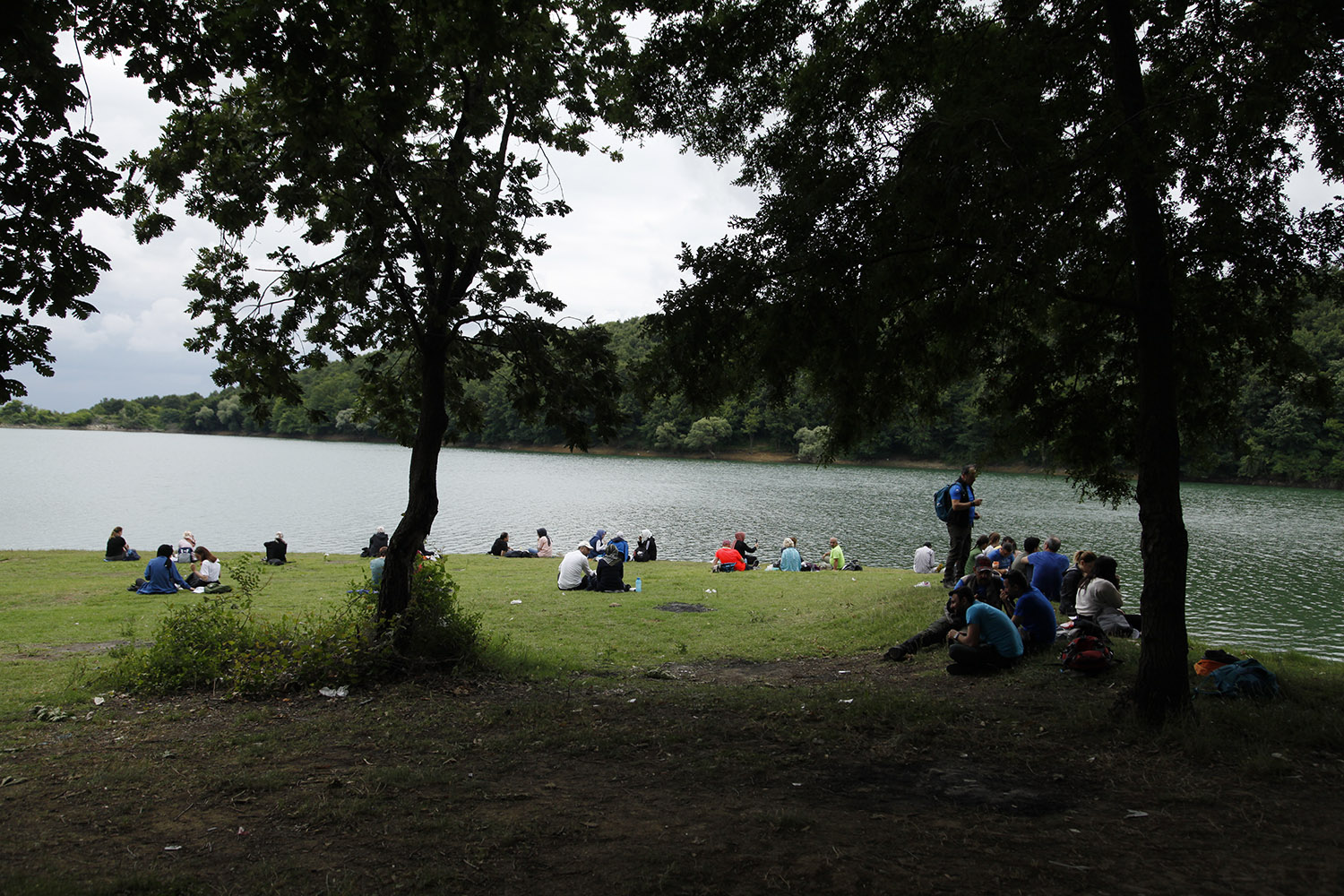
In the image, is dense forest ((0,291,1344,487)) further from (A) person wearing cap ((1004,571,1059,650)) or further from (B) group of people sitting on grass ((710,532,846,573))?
(B) group of people sitting on grass ((710,532,846,573))

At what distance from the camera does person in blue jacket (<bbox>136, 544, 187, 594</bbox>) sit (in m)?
16.4

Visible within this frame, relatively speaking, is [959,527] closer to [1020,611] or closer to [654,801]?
[1020,611]

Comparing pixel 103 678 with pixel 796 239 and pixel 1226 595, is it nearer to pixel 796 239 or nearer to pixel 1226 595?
pixel 796 239

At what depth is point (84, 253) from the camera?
17.5ft

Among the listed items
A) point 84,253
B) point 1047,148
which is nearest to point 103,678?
point 84,253

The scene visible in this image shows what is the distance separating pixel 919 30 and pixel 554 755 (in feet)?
Answer: 23.6

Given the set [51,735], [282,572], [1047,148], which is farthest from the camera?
[282,572]

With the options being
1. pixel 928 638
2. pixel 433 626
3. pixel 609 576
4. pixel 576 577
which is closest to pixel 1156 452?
pixel 928 638

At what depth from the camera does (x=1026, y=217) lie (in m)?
5.84

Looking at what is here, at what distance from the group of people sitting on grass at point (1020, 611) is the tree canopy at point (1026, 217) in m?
1.85

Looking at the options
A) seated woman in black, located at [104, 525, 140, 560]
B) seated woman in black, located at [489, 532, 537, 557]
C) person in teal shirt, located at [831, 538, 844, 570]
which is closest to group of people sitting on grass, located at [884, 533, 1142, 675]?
person in teal shirt, located at [831, 538, 844, 570]

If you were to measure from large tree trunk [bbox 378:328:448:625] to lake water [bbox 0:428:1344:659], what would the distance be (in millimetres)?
12869

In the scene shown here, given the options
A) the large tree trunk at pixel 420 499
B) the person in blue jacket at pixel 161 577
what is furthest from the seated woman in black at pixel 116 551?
the large tree trunk at pixel 420 499

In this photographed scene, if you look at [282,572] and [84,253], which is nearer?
[84,253]
